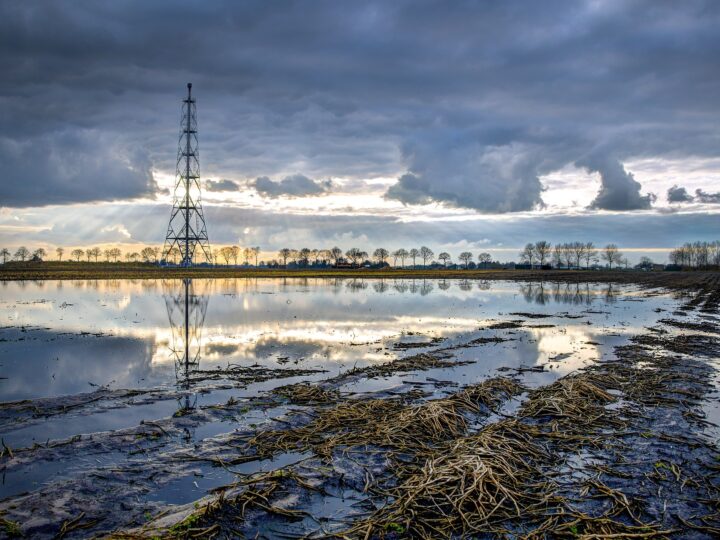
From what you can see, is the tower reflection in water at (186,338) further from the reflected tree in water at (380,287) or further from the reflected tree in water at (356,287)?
the reflected tree in water at (380,287)

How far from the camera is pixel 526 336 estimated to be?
26328mm

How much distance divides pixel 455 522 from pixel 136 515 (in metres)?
4.90

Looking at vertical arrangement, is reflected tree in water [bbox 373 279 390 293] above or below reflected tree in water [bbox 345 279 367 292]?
below

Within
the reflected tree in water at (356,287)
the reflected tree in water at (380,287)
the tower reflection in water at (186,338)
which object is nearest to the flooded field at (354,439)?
the tower reflection in water at (186,338)

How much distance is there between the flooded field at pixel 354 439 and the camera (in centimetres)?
715

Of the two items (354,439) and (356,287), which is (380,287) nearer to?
(356,287)

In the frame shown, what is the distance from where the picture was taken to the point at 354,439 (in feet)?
33.4

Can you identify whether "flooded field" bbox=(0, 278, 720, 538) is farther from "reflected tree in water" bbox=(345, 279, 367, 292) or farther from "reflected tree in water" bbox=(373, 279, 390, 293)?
"reflected tree in water" bbox=(345, 279, 367, 292)

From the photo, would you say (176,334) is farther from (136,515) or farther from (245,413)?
(136,515)

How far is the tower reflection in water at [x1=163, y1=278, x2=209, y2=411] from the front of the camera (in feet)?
49.8

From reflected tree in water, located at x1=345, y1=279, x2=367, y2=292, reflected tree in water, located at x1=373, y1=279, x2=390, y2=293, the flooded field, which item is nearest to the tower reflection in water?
the flooded field

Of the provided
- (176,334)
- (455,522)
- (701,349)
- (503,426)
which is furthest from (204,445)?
(701,349)

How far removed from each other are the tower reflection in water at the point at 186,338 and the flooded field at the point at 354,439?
8.0 inches

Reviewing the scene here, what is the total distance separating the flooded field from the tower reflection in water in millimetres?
204
